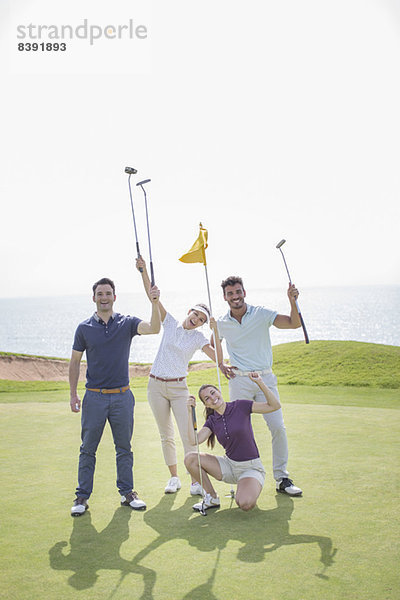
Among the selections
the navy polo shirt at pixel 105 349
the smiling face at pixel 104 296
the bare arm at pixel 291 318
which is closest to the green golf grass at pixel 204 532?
the navy polo shirt at pixel 105 349

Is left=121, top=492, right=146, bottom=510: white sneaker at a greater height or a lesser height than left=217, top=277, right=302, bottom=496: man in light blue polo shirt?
lesser

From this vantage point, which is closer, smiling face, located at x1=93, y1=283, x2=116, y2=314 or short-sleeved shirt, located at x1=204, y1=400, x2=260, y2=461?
short-sleeved shirt, located at x1=204, y1=400, x2=260, y2=461

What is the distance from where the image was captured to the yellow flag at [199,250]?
590 centimetres

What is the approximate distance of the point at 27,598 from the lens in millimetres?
3152

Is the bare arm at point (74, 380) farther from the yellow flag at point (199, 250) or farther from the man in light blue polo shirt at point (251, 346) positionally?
the yellow flag at point (199, 250)

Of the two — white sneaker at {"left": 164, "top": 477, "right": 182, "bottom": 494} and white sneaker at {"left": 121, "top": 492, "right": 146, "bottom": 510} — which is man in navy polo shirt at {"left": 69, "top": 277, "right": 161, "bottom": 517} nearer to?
white sneaker at {"left": 121, "top": 492, "right": 146, "bottom": 510}

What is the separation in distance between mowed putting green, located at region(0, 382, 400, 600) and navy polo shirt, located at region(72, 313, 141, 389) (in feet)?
3.52

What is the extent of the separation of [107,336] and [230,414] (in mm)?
1287

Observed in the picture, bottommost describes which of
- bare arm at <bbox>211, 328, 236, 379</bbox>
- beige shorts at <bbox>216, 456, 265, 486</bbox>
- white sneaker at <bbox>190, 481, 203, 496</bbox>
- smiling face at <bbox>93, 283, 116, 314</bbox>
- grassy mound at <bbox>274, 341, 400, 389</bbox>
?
grassy mound at <bbox>274, 341, 400, 389</bbox>

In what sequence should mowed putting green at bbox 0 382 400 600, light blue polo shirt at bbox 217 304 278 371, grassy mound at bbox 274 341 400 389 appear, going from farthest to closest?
grassy mound at bbox 274 341 400 389 < light blue polo shirt at bbox 217 304 278 371 < mowed putting green at bbox 0 382 400 600

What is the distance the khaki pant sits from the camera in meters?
5.57

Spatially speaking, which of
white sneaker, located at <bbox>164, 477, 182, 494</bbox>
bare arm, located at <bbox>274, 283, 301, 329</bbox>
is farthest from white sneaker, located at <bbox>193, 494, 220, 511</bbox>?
bare arm, located at <bbox>274, 283, 301, 329</bbox>

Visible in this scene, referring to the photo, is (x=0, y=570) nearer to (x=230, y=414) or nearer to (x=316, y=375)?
(x=230, y=414)

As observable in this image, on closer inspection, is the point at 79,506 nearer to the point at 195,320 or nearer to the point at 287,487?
the point at 287,487
